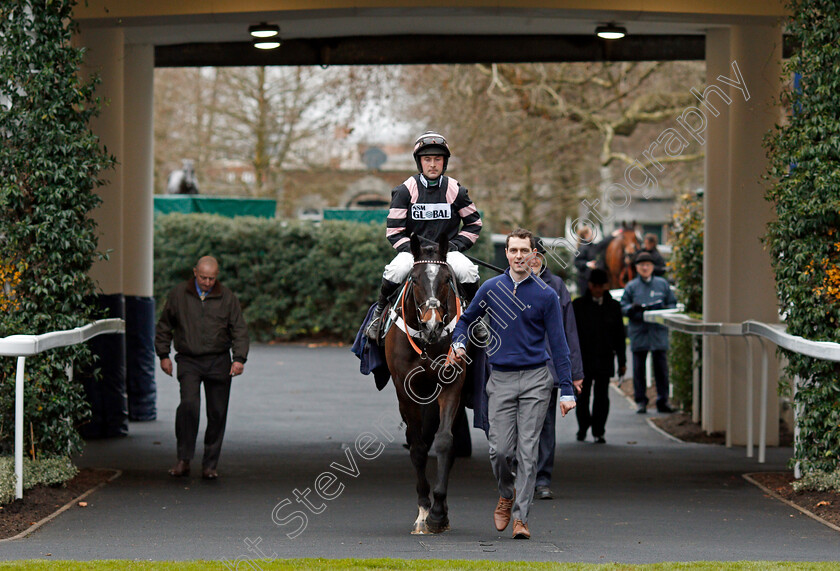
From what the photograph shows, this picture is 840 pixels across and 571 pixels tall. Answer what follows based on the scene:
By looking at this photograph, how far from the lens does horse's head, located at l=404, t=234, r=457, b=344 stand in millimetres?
8016

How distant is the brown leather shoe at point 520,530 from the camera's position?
26.2 feet

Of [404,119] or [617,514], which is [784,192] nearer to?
[617,514]

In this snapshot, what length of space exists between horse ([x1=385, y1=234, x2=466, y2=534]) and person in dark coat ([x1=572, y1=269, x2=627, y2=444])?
195 inches

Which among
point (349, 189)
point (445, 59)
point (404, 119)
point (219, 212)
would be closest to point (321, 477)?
point (445, 59)

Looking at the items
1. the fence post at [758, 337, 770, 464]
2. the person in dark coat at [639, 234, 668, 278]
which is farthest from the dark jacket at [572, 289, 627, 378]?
the person in dark coat at [639, 234, 668, 278]

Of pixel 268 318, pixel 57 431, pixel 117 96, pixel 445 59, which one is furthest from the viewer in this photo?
pixel 268 318

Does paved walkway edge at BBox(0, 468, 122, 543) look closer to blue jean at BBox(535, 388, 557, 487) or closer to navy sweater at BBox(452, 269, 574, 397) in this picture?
navy sweater at BBox(452, 269, 574, 397)

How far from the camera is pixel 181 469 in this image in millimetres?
11078

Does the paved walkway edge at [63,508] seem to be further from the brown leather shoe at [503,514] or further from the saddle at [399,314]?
the brown leather shoe at [503,514]

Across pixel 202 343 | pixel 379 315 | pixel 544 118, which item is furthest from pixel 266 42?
pixel 544 118

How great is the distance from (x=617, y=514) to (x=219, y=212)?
70.3 feet

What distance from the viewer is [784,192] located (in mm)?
10086

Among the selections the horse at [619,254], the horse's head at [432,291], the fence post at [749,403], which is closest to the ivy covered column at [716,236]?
the fence post at [749,403]

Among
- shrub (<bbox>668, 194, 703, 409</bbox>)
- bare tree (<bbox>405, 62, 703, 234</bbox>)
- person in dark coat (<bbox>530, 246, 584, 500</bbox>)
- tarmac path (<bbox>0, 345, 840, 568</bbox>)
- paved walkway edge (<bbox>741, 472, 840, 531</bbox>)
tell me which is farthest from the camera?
bare tree (<bbox>405, 62, 703, 234</bbox>)
